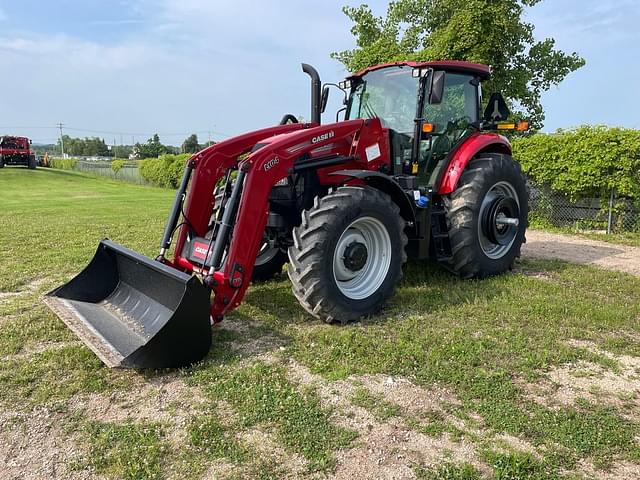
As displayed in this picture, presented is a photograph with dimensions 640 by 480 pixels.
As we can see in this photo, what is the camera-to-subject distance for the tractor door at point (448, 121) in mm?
5777

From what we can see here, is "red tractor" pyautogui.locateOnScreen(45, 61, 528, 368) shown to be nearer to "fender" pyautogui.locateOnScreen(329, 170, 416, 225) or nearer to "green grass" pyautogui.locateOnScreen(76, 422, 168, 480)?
"fender" pyautogui.locateOnScreen(329, 170, 416, 225)

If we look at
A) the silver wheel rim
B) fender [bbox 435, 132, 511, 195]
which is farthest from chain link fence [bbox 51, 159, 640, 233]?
the silver wheel rim

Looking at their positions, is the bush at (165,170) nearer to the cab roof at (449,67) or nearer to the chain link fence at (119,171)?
the chain link fence at (119,171)

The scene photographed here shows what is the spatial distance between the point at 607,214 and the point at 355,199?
26.6 ft

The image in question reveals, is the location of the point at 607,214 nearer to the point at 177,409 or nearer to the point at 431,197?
the point at 431,197

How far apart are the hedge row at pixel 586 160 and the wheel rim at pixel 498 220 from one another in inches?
182

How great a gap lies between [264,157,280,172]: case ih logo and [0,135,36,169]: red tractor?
133 ft

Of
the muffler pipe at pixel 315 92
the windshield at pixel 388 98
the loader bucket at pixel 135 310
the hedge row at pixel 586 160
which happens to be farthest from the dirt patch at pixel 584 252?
the loader bucket at pixel 135 310

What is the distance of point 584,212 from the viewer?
10.9 m

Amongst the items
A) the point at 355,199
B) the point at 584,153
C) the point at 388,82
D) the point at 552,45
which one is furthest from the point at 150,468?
the point at 552,45

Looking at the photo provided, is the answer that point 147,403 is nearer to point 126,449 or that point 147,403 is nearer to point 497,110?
point 126,449

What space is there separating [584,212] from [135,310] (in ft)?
32.0

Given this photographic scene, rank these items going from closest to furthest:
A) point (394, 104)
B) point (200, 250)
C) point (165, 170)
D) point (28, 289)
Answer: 1. point (200, 250)
2. point (394, 104)
3. point (28, 289)
4. point (165, 170)

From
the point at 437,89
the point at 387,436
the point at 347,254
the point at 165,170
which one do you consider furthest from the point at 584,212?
the point at 165,170
